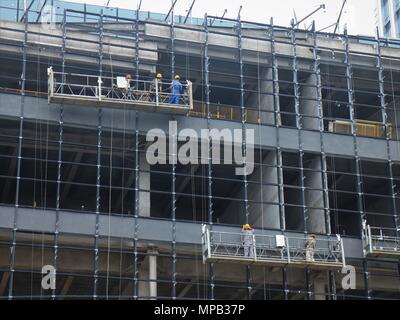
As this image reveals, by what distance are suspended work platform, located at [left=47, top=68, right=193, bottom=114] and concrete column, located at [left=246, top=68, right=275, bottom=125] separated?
4.47 m

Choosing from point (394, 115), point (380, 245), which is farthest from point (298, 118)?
point (394, 115)

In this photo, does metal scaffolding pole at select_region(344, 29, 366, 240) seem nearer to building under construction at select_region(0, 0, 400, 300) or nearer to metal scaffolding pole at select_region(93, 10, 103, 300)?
building under construction at select_region(0, 0, 400, 300)

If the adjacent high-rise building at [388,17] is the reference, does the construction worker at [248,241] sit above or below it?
below

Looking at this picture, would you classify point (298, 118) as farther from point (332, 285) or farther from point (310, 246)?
point (332, 285)

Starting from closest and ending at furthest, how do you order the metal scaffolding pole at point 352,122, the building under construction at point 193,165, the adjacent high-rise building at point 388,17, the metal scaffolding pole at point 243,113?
the building under construction at point 193,165, the metal scaffolding pole at point 243,113, the metal scaffolding pole at point 352,122, the adjacent high-rise building at point 388,17

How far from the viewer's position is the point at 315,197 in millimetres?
45094

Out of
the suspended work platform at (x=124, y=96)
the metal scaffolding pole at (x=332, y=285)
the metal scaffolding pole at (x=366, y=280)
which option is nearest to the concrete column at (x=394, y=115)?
the metal scaffolding pole at (x=366, y=280)

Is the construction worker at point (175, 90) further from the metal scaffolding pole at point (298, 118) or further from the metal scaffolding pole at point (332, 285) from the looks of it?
the metal scaffolding pole at point (332, 285)

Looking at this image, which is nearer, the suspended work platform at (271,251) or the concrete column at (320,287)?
the suspended work platform at (271,251)

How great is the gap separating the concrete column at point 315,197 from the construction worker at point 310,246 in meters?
1.98

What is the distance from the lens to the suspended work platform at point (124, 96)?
133 ft

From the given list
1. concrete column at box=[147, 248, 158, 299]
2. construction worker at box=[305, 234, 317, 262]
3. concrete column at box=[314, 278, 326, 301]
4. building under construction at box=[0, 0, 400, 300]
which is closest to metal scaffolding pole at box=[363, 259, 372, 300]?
building under construction at box=[0, 0, 400, 300]

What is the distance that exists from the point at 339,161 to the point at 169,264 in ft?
33.9

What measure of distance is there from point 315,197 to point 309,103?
504cm
